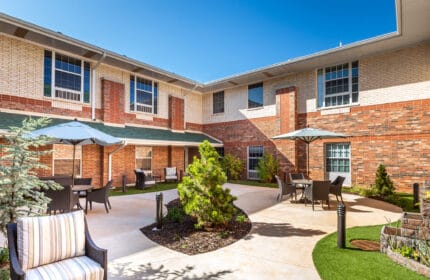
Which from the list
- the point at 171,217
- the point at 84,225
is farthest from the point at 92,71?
the point at 84,225

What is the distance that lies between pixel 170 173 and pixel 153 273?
12.1 meters

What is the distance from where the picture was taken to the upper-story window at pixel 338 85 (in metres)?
13.0

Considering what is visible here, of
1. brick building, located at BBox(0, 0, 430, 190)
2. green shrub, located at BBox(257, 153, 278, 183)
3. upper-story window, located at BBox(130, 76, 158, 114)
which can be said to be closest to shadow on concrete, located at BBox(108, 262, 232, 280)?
brick building, located at BBox(0, 0, 430, 190)

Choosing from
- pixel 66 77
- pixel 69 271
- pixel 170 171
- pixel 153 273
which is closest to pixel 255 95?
pixel 170 171

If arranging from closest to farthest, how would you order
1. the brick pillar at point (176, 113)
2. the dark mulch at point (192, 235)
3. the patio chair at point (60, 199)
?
the dark mulch at point (192, 235)
the patio chair at point (60, 199)
the brick pillar at point (176, 113)

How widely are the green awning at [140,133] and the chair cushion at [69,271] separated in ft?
28.6

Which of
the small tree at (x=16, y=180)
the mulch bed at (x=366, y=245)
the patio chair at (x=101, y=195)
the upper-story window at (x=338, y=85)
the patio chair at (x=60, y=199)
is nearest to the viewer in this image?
the small tree at (x=16, y=180)

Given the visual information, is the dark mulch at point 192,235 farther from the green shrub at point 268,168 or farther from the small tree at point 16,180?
the green shrub at point 268,168

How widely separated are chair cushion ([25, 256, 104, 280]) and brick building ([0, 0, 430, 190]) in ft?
30.1

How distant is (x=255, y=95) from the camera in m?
16.9

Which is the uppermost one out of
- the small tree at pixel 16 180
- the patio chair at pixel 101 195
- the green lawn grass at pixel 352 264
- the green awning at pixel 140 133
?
the green awning at pixel 140 133

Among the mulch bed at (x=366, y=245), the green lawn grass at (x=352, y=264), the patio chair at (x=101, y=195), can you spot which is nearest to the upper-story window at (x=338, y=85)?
the mulch bed at (x=366, y=245)

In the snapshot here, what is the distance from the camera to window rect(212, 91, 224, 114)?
61.3 ft

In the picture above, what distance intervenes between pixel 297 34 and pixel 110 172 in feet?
44.2
